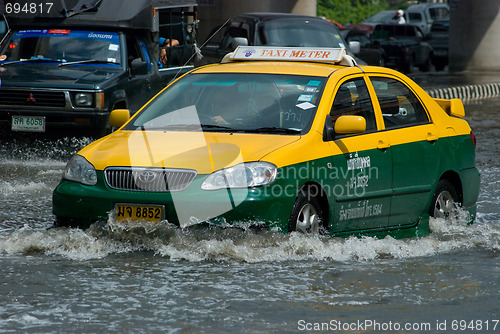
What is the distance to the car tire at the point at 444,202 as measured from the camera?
787 cm

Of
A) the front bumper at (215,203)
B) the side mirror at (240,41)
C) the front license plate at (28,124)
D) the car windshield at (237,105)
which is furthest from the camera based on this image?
the side mirror at (240,41)

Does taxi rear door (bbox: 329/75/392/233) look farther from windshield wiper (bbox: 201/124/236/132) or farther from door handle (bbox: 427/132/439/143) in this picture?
windshield wiper (bbox: 201/124/236/132)

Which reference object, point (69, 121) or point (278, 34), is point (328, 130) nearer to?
point (69, 121)

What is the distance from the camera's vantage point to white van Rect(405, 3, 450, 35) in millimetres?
42562

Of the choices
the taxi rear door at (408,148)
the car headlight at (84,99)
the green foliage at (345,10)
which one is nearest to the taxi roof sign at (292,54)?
the taxi rear door at (408,148)

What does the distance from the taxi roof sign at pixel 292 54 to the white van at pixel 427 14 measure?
35165 mm

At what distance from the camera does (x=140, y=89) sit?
13133 mm

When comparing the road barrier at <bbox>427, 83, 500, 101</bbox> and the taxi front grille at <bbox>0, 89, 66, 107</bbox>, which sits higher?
the taxi front grille at <bbox>0, 89, 66, 107</bbox>

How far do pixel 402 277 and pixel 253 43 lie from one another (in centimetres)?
1042

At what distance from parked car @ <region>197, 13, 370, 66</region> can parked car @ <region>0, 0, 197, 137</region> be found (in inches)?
83.0

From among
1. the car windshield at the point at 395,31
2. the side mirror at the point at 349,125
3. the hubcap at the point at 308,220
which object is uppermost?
the side mirror at the point at 349,125

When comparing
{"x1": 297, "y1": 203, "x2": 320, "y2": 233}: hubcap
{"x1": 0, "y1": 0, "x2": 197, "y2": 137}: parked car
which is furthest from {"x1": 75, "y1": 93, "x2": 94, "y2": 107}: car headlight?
{"x1": 297, "y1": 203, "x2": 320, "y2": 233}: hubcap

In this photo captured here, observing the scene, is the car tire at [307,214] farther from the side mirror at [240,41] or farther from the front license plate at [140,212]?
the side mirror at [240,41]

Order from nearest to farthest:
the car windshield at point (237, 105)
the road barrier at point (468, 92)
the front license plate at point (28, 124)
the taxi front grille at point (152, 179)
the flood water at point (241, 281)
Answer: the flood water at point (241, 281) < the taxi front grille at point (152, 179) < the car windshield at point (237, 105) < the front license plate at point (28, 124) < the road barrier at point (468, 92)
